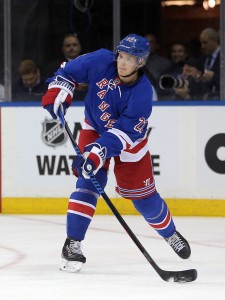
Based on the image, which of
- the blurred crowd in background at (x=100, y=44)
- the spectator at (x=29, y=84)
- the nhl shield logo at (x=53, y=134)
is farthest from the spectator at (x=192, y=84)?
the spectator at (x=29, y=84)

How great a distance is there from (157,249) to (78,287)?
1.35 meters

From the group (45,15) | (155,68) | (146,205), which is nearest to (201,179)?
(155,68)

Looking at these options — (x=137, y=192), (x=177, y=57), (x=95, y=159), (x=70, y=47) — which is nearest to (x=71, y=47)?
(x=70, y=47)

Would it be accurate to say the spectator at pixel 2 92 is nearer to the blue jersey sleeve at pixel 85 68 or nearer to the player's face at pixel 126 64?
the blue jersey sleeve at pixel 85 68

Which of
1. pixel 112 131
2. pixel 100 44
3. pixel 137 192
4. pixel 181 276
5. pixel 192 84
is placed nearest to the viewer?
pixel 181 276

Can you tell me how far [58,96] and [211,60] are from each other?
8.74 ft

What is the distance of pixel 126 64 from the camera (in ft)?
15.8

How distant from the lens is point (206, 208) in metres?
7.32

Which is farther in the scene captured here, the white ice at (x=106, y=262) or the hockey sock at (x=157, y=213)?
the hockey sock at (x=157, y=213)

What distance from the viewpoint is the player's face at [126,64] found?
190 inches

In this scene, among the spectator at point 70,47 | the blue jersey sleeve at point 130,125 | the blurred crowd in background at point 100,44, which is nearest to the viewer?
the blue jersey sleeve at point 130,125

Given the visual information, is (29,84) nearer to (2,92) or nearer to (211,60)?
(2,92)

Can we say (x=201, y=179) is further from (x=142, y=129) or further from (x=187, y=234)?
(x=142, y=129)

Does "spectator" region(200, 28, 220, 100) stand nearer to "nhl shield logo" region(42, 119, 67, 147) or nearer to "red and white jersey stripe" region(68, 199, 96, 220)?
"nhl shield logo" region(42, 119, 67, 147)
